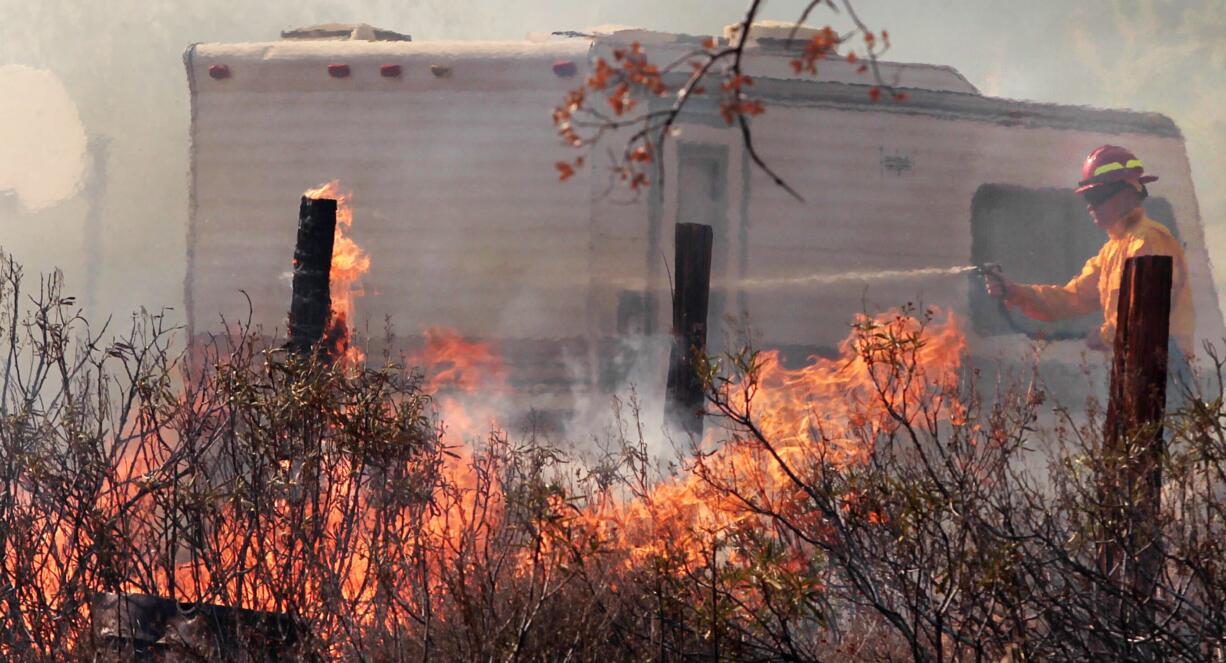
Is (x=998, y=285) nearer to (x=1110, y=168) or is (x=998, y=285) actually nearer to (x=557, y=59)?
(x=1110, y=168)

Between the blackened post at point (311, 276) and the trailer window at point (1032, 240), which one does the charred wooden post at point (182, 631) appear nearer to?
the blackened post at point (311, 276)

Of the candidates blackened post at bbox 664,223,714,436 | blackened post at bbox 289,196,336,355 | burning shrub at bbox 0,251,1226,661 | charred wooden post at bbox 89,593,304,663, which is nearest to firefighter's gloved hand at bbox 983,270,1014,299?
blackened post at bbox 664,223,714,436

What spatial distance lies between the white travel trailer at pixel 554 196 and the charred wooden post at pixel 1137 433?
16.1 ft

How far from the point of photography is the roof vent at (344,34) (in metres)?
12.0

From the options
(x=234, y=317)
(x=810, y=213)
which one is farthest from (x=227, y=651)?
(x=810, y=213)

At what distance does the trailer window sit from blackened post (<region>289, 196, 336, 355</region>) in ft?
19.0

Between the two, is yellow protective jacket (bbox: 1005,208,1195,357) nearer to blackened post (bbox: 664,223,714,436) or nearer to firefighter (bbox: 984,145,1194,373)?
firefighter (bbox: 984,145,1194,373)

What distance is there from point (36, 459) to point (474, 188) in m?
5.78

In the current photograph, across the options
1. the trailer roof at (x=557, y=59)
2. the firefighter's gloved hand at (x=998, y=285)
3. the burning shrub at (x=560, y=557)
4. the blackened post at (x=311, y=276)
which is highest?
the trailer roof at (x=557, y=59)

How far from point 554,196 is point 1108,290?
4.36 meters

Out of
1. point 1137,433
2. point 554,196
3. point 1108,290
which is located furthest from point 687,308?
point 1137,433

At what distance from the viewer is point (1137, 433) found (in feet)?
16.6

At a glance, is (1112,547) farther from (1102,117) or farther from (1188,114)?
(1188,114)

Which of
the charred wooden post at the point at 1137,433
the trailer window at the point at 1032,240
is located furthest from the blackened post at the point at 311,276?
the trailer window at the point at 1032,240
